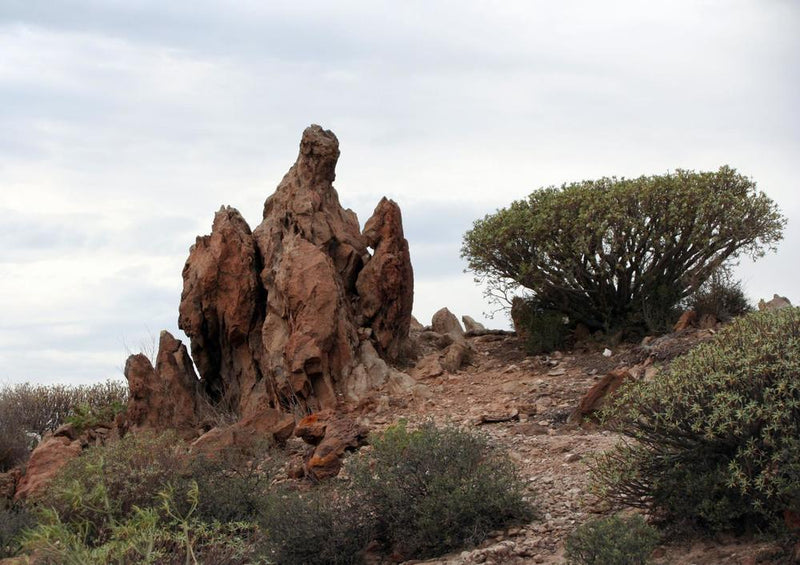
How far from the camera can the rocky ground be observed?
7.06 metres

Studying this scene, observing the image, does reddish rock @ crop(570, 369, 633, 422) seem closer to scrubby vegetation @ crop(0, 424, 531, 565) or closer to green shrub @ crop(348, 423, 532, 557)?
scrubby vegetation @ crop(0, 424, 531, 565)

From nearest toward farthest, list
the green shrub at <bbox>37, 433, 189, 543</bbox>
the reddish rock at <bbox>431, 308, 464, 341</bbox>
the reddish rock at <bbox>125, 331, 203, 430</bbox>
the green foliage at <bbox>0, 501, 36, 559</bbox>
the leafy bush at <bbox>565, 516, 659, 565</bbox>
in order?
the leafy bush at <bbox>565, 516, 659, 565</bbox>, the green shrub at <bbox>37, 433, 189, 543</bbox>, the green foliage at <bbox>0, 501, 36, 559</bbox>, the reddish rock at <bbox>125, 331, 203, 430</bbox>, the reddish rock at <bbox>431, 308, 464, 341</bbox>

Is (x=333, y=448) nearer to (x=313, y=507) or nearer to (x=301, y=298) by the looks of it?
(x=313, y=507)

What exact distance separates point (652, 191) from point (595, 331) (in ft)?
8.96

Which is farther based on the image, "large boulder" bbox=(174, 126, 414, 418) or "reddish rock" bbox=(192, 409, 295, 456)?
"large boulder" bbox=(174, 126, 414, 418)

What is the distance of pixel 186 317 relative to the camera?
15.3m

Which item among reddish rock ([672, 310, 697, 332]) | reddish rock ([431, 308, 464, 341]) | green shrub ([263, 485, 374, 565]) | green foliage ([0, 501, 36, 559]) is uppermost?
reddish rock ([431, 308, 464, 341])

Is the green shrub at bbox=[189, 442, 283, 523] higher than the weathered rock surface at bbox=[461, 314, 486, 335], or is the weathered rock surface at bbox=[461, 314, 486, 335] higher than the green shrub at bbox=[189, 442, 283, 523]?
the weathered rock surface at bbox=[461, 314, 486, 335]

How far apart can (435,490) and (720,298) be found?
397 inches

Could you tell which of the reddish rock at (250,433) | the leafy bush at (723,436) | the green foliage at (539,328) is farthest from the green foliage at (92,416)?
the leafy bush at (723,436)

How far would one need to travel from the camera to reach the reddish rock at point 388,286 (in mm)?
14703

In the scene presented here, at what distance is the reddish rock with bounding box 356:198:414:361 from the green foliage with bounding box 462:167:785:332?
2177mm

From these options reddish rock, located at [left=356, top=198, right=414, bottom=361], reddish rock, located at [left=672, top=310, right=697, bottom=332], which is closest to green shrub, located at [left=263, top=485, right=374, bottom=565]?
reddish rock, located at [left=356, top=198, right=414, bottom=361]

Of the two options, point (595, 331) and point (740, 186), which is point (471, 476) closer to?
point (595, 331)
